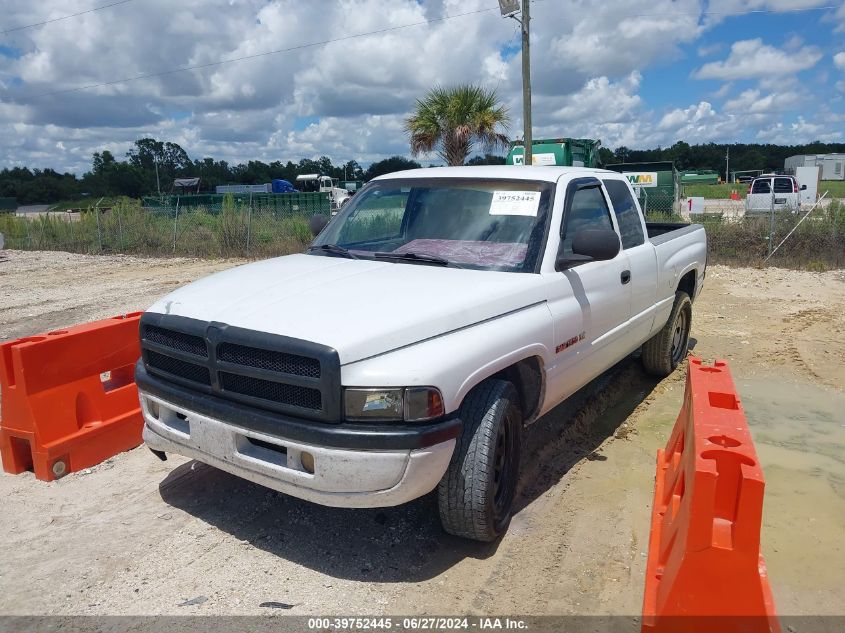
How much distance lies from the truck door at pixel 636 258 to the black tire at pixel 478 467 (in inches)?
77.2

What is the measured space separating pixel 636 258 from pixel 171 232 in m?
16.8

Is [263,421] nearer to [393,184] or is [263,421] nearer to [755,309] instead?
[393,184]

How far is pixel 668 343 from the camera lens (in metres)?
6.18

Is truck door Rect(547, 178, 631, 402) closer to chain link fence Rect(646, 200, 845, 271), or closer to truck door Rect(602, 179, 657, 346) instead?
truck door Rect(602, 179, 657, 346)

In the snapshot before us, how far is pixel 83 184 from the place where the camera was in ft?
268

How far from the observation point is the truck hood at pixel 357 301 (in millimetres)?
2961

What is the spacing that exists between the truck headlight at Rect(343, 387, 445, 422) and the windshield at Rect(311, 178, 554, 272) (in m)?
1.19

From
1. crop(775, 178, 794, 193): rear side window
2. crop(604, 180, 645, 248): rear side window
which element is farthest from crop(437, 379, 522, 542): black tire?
crop(775, 178, 794, 193): rear side window

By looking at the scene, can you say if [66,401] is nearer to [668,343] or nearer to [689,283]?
[668,343]

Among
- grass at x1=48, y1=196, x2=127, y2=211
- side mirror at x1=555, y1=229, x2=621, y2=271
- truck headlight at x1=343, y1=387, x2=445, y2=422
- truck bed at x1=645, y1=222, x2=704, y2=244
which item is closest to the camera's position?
truck headlight at x1=343, y1=387, x2=445, y2=422

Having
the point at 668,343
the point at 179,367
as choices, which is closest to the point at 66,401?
the point at 179,367

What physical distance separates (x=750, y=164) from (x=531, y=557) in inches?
4016

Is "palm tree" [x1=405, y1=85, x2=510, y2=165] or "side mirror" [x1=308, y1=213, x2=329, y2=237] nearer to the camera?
"side mirror" [x1=308, y1=213, x2=329, y2=237]

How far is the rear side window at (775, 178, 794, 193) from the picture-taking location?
24.3 metres
